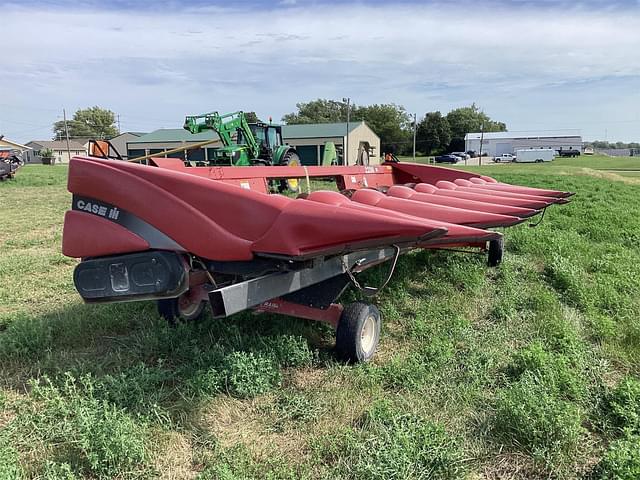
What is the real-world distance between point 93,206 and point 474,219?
88.0 inches

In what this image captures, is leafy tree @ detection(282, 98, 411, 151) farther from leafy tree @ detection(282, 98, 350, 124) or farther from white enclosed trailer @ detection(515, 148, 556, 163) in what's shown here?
white enclosed trailer @ detection(515, 148, 556, 163)

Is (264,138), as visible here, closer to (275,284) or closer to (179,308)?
(179,308)

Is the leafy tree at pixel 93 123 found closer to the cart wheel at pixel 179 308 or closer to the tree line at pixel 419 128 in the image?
the tree line at pixel 419 128

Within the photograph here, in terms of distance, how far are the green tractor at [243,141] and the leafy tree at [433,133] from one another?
67011 mm

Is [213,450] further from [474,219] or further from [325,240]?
[474,219]

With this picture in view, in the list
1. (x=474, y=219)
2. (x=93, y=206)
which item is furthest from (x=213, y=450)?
(x=474, y=219)

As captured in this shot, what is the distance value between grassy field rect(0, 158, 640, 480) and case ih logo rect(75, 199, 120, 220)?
2.84 feet

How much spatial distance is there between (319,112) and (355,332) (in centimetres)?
9103

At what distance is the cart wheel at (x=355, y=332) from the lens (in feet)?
9.98

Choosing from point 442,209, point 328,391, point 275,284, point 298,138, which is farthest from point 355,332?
point 298,138

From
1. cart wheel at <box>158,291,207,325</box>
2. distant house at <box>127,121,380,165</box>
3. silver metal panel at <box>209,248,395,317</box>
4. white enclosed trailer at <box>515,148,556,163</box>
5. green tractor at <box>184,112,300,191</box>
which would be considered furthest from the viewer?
white enclosed trailer at <box>515,148,556,163</box>

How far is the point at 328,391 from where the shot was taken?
2797 millimetres

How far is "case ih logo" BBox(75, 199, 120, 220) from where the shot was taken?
2.63 metres

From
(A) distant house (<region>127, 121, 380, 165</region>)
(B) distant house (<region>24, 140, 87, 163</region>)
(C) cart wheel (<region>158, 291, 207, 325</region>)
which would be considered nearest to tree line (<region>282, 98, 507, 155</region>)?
(A) distant house (<region>127, 121, 380, 165</region>)
